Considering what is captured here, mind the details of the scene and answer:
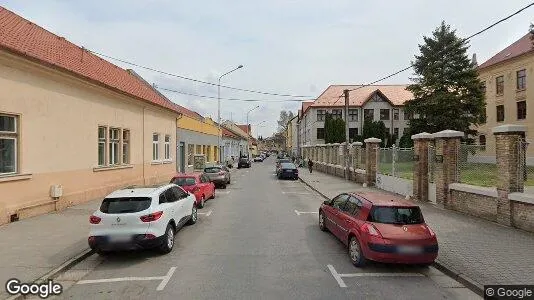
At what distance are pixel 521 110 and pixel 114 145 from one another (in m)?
41.7

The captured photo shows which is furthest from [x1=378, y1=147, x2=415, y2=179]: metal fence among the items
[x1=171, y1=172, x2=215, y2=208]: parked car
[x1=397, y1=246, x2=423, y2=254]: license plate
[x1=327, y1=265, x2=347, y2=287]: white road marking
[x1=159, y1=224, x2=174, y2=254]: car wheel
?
[x1=159, y1=224, x2=174, y2=254]: car wheel

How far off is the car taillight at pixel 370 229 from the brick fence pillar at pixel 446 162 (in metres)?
8.03

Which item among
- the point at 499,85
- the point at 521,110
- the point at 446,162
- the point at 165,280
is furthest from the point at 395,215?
the point at 499,85

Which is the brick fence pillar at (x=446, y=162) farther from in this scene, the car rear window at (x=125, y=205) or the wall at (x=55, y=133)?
the wall at (x=55, y=133)

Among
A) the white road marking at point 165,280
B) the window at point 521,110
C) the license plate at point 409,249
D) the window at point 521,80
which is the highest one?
the window at point 521,80

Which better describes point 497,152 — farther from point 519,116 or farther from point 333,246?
point 519,116

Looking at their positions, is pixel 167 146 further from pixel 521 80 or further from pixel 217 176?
pixel 521 80

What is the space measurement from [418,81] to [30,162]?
3692 centimetres

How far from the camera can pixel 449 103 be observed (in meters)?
37.4

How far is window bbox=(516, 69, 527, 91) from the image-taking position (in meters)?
42.8

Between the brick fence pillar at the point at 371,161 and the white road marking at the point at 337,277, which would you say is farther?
the brick fence pillar at the point at 371,161

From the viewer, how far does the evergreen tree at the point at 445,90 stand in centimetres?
3772

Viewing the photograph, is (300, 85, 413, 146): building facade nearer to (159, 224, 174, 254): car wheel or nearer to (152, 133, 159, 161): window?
(152, 133, 159, 161): window

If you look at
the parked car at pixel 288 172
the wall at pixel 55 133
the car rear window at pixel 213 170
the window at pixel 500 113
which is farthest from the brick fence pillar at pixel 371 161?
the window at pixel 500 113
